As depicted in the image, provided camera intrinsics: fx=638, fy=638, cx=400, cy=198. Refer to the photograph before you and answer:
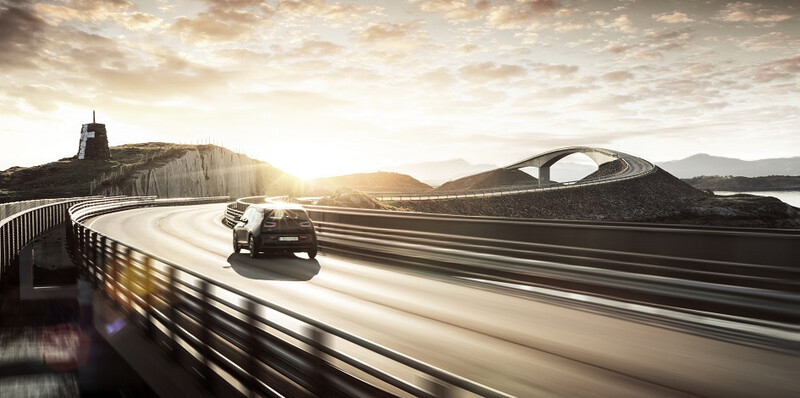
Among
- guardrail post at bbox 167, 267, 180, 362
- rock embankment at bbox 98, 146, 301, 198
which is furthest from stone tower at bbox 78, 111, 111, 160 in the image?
guardrail post at bbox 167, 267, 180, 362

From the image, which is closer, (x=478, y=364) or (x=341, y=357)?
(x=341, y=357)

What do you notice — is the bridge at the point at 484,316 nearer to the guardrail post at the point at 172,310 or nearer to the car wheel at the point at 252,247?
the guardrail post at the point at 172,310

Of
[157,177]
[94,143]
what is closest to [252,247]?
[157,177]

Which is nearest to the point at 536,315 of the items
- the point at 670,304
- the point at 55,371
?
the point at 670,304

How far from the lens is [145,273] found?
327 inches

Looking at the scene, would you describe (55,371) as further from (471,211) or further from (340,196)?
(471,211)

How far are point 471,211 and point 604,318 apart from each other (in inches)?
2931

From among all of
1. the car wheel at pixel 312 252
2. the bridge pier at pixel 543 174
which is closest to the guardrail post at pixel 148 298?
the car wheel at pixel 312 252

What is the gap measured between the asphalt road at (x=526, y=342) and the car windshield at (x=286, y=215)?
3.79 m

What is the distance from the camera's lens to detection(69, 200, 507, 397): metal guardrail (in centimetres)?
336

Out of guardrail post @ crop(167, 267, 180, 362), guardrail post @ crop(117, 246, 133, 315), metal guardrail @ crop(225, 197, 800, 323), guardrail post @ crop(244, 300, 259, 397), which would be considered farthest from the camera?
guardrail post @ crop(117, 246, 133, 315)

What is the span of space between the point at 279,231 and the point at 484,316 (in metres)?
9.35

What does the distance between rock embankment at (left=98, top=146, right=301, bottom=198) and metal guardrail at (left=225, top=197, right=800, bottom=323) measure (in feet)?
327

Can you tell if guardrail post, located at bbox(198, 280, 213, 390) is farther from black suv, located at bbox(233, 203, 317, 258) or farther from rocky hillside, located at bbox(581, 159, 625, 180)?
rocky hillside, located at bbox(581, 159, 625, 180)
